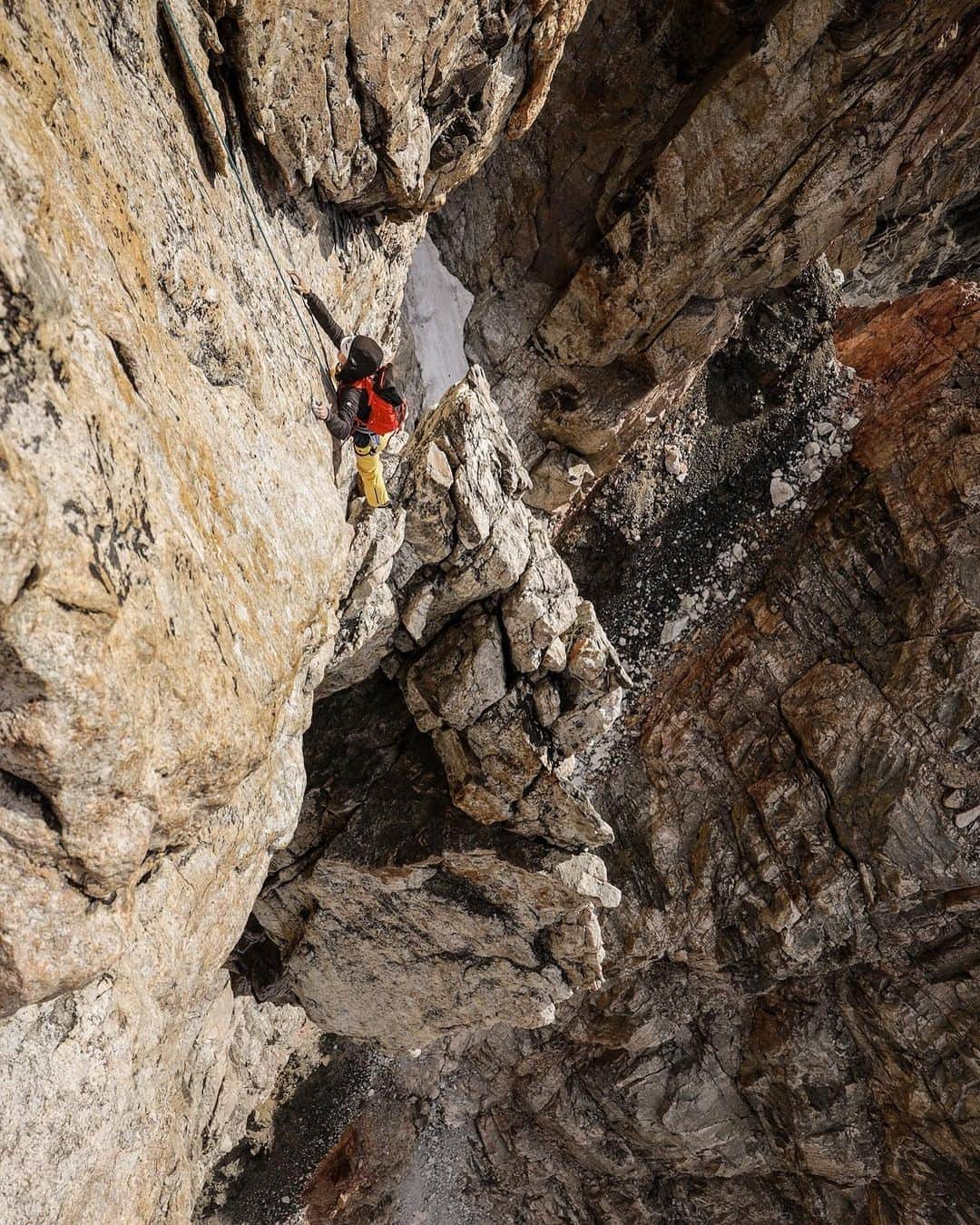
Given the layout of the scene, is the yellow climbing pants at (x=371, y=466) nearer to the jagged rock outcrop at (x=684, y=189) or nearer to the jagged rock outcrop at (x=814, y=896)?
the jagged rock outcrop at (x=684, y=189)

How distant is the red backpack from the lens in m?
6.34

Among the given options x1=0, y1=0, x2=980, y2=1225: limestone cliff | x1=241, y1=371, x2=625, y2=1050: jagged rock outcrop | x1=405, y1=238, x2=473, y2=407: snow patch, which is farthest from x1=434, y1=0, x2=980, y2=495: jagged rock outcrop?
x1=241, y1=371, x2=625, y2=1050: jagged rock outcrop

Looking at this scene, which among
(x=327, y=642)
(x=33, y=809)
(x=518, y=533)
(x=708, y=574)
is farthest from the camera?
(x=708, y=574)

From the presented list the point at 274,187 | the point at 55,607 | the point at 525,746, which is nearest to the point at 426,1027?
the point at 525,746

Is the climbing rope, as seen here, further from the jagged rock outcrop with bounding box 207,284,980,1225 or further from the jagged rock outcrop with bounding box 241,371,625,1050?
the jagged rock outcrop with bounding box 207,284,980,1225

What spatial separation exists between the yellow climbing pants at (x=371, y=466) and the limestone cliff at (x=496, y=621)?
0.72 ft

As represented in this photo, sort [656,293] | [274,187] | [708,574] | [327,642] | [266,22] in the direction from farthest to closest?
[708,574] < [656,293] < [327,642] < [274,187] < [266,22]

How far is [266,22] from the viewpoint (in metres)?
4.97

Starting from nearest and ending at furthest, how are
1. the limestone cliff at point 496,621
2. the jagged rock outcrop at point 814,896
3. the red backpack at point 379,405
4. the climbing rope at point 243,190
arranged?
the limestone cliff at point 496,621 < the climbing rope at point 243,190 < the red backpack at point 379,405 < the jagged rock outcrop at point 814,896

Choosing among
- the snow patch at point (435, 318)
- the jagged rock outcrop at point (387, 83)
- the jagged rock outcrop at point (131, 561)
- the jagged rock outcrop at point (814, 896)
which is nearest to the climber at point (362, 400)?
the jagged rock outcrop at point (131, 561)

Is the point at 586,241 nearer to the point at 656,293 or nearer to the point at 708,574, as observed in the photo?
the point at 656,293

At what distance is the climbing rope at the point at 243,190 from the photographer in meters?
4.50

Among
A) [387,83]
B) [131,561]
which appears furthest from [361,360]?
[131,561]

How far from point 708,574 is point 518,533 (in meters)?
6.38
